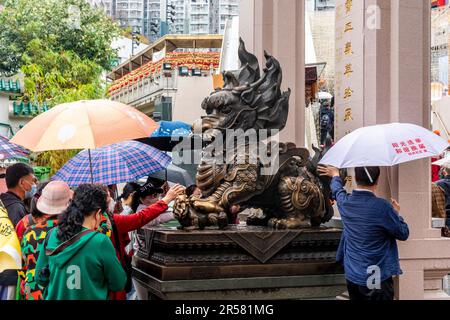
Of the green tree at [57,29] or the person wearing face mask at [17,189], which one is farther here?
the green tree at [57,29]

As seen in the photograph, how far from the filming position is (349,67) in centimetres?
649

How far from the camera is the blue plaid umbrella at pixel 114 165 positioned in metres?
5.81

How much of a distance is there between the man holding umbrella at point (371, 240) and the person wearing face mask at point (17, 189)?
10.2 feet

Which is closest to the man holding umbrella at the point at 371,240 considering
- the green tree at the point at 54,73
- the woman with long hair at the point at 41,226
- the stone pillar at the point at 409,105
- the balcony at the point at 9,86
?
the stone pillar at the point at 409,105

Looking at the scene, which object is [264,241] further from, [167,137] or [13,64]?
[13,64]

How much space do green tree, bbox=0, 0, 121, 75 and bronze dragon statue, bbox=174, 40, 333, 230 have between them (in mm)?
21715

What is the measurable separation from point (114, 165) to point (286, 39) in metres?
3.88

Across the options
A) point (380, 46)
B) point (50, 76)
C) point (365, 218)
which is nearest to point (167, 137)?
point (380, 46)

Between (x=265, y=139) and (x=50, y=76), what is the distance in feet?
65.5

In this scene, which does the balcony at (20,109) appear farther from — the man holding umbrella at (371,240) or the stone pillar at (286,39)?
the man holding umbrella at (371,240)

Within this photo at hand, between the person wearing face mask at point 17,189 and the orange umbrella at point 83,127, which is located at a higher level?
the orange umbrella at point 83,127

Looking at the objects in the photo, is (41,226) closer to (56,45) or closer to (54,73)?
(54,73)

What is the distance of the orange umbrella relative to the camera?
4.96m

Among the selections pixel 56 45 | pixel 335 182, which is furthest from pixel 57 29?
pixel 335 182
